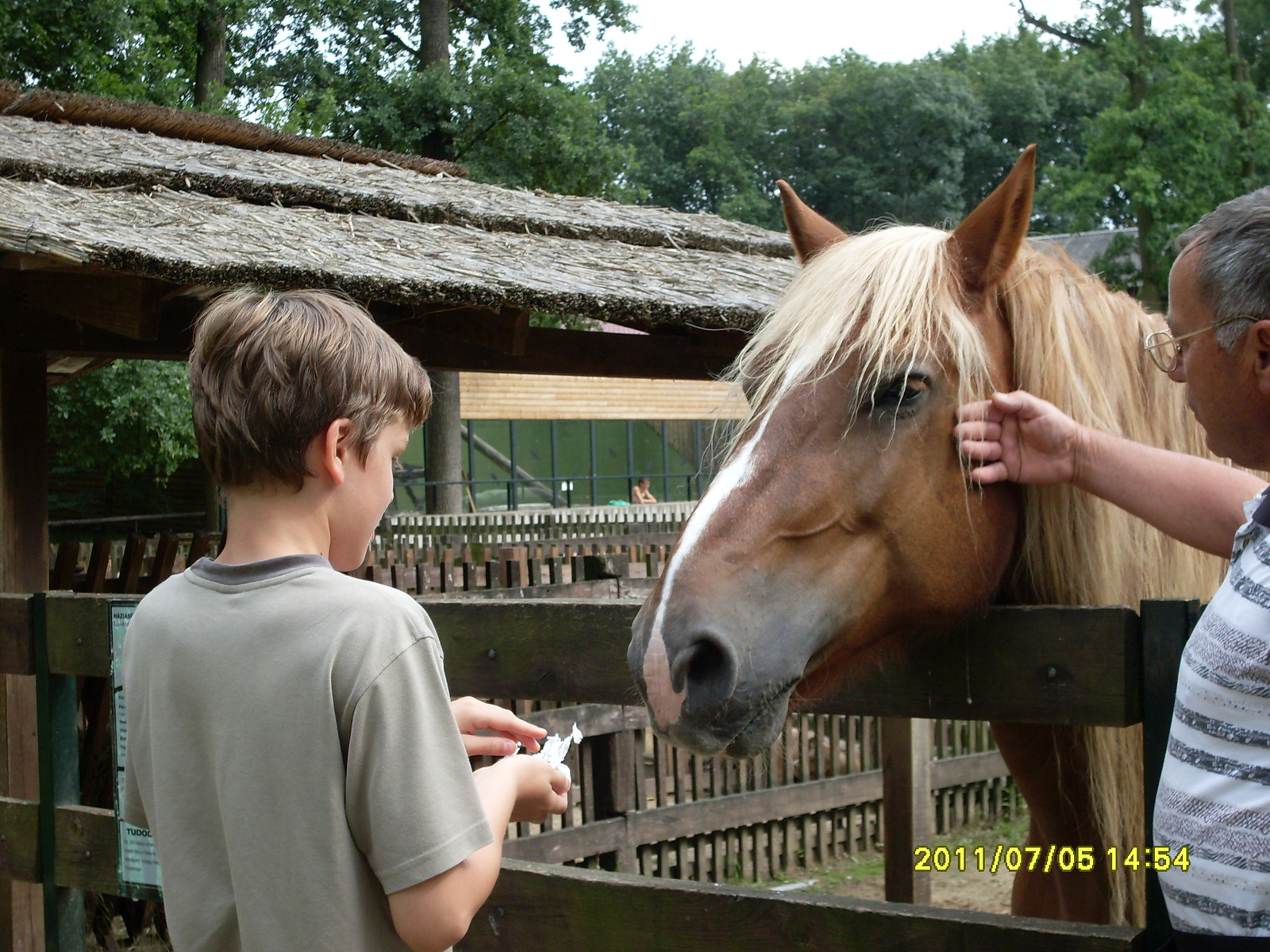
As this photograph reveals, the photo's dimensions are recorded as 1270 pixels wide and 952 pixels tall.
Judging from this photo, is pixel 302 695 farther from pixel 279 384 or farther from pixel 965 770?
pixel 965 770

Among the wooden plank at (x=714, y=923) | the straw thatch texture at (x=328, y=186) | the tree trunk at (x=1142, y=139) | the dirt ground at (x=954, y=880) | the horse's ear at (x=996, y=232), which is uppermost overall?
the tree trunk at (x=1142, y=139)

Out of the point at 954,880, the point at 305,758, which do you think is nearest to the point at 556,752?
the point at 305,758

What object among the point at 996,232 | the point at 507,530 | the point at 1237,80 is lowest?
the point at 507,530

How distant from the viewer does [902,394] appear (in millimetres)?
1896

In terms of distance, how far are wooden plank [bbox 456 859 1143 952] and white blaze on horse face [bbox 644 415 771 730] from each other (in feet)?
1.97

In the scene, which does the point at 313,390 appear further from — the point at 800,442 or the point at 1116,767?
the point at 1116,767

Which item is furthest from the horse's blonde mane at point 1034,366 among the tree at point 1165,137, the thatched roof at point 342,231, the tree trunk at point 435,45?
the tree at point 1165,137

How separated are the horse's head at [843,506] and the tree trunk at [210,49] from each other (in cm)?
1783

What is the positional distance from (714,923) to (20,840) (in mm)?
2095

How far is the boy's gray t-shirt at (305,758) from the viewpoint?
4.18ft

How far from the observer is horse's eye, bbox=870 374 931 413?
189 cm

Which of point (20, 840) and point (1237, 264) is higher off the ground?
point (1237, 264)

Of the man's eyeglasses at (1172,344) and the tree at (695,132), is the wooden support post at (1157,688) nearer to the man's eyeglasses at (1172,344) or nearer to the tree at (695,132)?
the man's eyeglasses at (1172,344)
